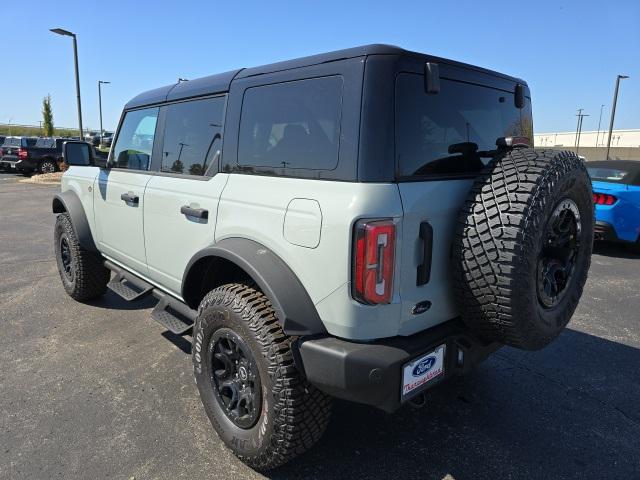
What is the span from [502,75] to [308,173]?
1.42 metres

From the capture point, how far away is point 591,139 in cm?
8050

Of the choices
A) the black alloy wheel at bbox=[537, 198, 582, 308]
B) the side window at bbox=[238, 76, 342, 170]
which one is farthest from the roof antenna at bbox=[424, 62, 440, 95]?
the black alloy wheel at bbox=[537, 198, 582, 308]

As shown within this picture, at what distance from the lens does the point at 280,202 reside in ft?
7.12

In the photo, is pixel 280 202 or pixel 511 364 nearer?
pixel 280 202

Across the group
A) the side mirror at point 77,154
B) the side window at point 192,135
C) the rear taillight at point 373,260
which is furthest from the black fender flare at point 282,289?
the side mirror at point 77,154

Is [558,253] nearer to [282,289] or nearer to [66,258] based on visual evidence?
[282,289]

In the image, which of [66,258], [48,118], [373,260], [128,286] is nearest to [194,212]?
[373,260]

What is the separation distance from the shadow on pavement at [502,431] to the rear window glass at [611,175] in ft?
15.0

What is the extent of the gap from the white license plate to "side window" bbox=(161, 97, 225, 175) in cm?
164

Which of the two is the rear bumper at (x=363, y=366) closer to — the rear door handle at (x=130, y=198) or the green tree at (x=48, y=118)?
the rear door handle at (x=130, y=198)

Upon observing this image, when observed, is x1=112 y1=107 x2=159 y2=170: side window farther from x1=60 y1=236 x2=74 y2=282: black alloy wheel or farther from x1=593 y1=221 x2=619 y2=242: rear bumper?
x1=593 y1=221 x2=619 y2=242: rear bumper

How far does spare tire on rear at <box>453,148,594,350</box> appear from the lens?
1962 millimetres

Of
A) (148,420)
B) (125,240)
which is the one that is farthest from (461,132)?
(125,240)

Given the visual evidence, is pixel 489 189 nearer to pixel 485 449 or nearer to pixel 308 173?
pixel 308 173
